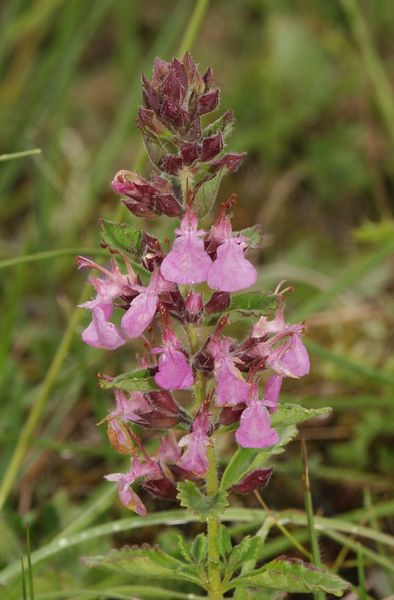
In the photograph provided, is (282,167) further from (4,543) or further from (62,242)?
(4,543)

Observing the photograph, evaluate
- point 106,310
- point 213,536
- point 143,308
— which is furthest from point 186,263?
point 213,536

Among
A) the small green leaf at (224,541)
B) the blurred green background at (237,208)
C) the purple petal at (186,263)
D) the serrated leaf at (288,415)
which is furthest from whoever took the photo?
the blurred green background at (237,208)

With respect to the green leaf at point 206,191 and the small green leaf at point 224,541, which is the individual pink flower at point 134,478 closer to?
the small green leaf at point 224,541

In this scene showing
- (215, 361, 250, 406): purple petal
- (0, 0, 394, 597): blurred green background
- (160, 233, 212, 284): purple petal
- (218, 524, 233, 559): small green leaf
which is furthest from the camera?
(0, 0, 394, 597): blurred green background

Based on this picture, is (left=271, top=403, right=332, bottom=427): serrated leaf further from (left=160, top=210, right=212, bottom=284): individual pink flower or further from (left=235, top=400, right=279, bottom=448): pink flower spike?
(left=160, top=210, right=212, bottom=284): individual pink flower

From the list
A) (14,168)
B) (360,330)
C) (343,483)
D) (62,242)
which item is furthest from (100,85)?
(343,483)

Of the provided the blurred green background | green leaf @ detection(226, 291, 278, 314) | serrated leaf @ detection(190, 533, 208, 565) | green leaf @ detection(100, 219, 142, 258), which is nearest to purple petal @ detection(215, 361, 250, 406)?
green leaf @ detection(226, 291, 278, 314)

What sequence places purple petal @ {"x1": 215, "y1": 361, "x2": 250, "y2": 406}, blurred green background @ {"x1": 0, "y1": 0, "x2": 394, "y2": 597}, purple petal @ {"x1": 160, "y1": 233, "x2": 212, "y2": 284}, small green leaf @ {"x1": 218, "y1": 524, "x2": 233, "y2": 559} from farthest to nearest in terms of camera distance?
1. blurred green background @ {"x1": 0, "y1": 0, "x2": 394, "y2": 597}
2. small green leaf @ {"x1": 218, "y1": 524, "x2": 233, "y2": 559}
3. purple petal @ {"x1": 215, "y1": 361, "x2": 250, "y2": 406}
4. purple petal @ {"x1": 160, "y1": 233, "x2": 212, "y2": 284}

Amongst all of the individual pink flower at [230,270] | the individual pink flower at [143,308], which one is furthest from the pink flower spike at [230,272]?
the individual pink flower at [143,308]
